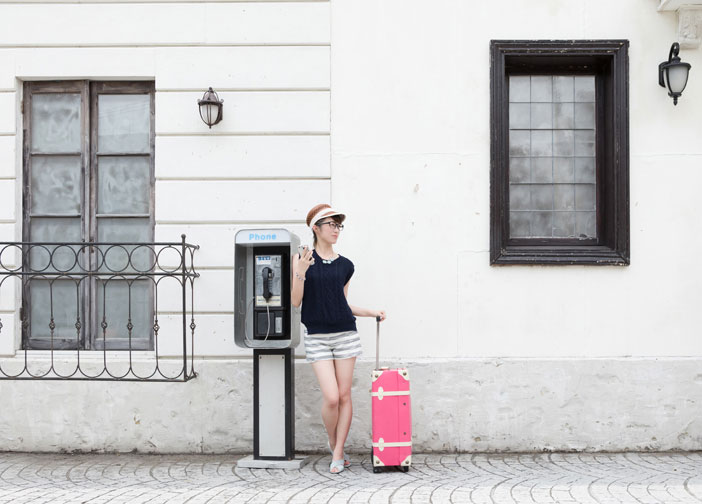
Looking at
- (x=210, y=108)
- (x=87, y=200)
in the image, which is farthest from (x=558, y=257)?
(x=87, y=200)

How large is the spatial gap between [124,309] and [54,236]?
0.96m

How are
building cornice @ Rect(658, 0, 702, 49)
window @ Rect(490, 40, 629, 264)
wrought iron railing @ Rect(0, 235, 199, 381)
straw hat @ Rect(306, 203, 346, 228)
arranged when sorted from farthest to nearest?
window @ Rect(490, 40, 629, 264) < wrought iron railing @ Rect(0, 235, 199, 381) < building cornice @ Rect(658, 0, 702, 49) < straw hat @ Rect(306, 203, 346, 228)

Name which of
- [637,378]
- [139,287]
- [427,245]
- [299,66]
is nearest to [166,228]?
[139,287]

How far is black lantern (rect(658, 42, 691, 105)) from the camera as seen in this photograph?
6.22 meters

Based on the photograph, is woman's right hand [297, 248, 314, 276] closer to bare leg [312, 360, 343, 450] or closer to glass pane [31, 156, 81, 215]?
bare leg [312, 360, 343, 450]

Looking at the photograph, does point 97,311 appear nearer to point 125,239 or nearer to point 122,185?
point 125,239

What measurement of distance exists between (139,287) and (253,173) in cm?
153

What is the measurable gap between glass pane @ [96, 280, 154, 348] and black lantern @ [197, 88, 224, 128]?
5.28ft

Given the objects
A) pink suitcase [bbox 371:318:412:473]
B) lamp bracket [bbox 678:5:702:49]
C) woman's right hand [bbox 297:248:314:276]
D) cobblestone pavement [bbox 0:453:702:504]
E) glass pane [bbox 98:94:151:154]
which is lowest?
cobblestone pavement [bbox 0:453:702:504]

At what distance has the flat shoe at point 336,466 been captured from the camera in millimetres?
5730

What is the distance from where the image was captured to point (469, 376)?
6414 mm

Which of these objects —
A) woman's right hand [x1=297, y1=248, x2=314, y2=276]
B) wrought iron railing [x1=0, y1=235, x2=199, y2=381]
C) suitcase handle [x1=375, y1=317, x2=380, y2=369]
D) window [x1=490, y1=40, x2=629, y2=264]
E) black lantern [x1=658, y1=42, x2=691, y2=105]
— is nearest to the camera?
woman's right hand [x1=297, y1=248, x2=314, y2=276]

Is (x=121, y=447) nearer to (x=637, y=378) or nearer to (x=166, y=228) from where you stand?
(x=166, y=228)

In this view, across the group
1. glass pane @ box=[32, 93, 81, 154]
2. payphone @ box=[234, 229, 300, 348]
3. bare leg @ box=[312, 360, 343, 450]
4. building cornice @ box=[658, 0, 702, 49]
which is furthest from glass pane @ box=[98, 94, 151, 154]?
building cornice @ box=[658, 0, 702, 49]
